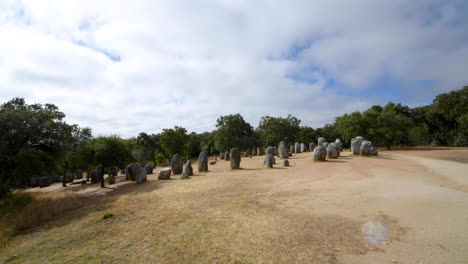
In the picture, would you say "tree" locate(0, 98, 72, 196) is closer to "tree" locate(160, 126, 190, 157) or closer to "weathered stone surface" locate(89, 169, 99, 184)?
"weathered stone surface" locate(89, 169, 99, 184)

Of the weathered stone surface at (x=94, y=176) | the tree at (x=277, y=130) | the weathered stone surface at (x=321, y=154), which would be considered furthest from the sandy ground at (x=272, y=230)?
the tree at (x=277, y=130)

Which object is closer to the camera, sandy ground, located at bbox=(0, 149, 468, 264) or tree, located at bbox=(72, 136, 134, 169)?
sandy ground, located at bbox=(0, 149, 468, 264)

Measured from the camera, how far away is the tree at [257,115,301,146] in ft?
128

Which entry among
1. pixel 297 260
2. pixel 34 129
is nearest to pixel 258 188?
pixel 297 260

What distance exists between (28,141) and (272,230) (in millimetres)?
15232

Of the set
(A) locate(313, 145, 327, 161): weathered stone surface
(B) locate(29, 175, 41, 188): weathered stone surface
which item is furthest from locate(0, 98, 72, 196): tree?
(A) locate(313, 145, 327, 161): weathered stone surface

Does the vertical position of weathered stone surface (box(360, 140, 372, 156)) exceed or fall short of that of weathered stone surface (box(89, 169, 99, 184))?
it exceeds it

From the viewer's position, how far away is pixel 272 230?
5246 millimetres

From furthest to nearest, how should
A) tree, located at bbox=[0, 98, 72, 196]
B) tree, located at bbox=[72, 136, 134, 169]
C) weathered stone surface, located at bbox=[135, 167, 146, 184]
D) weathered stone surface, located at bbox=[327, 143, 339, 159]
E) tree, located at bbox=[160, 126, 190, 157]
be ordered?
1. tree, located at bbox=[160, 126, 190, 157]
2. weathered stone surface, located at bbox=[327, 143, 339, 159]
3. tree, located at bbox=[72, 136, 134, 169]
4. weathered stone surface, located at bbox=[135, 167, 146, 184]
5. tree, located at bbox=[0, 98, 72, 196]

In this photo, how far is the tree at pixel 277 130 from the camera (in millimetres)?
39047

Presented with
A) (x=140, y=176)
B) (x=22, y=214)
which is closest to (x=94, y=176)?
(x=140, y=176)

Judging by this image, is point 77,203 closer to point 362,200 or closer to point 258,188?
point 258,188

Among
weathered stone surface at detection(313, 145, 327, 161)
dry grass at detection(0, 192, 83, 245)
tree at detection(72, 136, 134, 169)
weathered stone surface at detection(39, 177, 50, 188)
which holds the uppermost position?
tree at detection(72, 136, 134, 169)

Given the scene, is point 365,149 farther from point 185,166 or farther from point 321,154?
point 185,166
